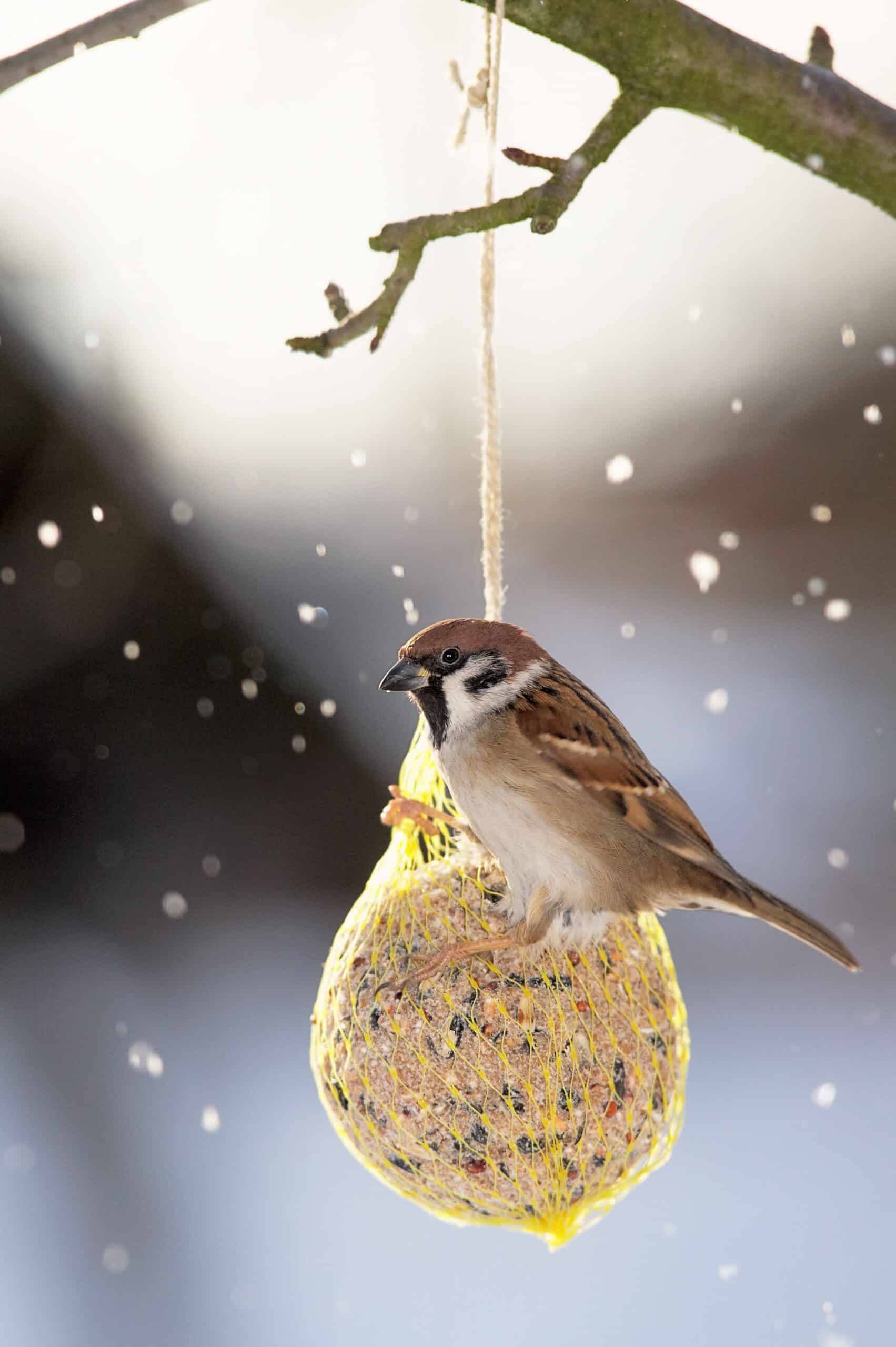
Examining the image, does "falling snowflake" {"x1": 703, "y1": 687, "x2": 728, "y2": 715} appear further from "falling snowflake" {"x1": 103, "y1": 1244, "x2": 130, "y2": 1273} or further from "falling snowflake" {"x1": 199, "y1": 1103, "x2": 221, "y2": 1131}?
"falling snowflake" {"x1": 103, "y1": 1244, "x2": 130, "y2": 1273}

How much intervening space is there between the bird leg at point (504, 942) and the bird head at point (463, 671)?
0.75 feet

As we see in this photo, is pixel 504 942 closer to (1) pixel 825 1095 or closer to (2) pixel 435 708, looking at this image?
(2) pixel 435 708

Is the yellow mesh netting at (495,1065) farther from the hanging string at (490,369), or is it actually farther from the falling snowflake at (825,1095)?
the falling snowflake at (825,1095)

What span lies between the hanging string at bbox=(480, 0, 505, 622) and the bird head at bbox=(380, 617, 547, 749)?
0.04 meters

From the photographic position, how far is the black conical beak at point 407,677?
132 cm

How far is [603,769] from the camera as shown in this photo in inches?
53.5

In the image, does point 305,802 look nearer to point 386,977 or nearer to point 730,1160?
point 730,1160

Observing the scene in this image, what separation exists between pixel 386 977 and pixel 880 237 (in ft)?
9.77

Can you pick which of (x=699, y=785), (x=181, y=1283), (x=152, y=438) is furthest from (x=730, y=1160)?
(x=152, y=438)

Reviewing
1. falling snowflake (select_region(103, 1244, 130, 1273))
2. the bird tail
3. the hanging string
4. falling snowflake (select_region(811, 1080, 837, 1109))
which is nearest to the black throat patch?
the hanging string

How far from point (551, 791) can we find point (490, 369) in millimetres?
479

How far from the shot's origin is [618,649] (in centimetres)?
368

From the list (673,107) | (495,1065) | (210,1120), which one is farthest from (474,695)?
(210,1120)

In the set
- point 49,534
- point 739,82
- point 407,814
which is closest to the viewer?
point 739,82
